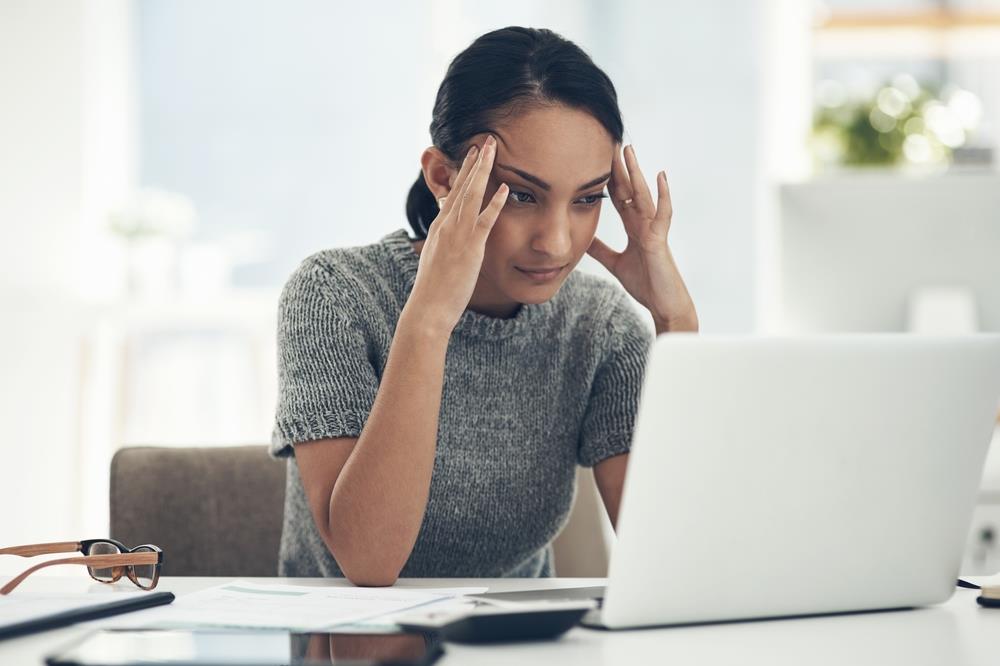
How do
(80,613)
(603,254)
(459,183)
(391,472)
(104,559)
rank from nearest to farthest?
(80,613) < (104,559) < (391,472) < (459,183) < (603,254)

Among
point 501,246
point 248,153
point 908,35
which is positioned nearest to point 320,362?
point 501,246

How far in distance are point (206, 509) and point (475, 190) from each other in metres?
0.56

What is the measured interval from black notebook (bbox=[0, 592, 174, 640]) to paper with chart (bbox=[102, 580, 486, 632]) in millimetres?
11

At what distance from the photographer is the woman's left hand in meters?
1.32

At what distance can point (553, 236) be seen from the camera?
3.82 feet

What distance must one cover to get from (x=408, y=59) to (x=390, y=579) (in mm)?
3300

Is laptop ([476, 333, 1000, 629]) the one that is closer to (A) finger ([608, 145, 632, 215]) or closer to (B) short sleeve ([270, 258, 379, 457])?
(B) short sleeve ([270, 258, 379, 457])

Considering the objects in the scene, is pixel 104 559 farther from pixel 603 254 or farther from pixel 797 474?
pixel 603 254

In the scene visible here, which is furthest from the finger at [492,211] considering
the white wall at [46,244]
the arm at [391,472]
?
the white wall at [46,244]

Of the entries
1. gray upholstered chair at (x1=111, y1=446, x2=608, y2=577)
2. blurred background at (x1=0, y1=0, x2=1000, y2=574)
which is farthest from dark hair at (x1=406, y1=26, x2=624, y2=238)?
blurred background at (x1=0, y1=0, x2=1000, y2=574)

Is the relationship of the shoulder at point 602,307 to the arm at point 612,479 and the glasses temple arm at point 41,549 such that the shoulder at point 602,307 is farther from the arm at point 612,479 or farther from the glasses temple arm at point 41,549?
the glasses temple arm at point 41,549

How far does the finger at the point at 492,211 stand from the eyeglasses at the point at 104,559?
46 cm

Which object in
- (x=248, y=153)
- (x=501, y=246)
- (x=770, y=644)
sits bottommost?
(x=770, y=644)

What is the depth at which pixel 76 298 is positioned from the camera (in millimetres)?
3656
